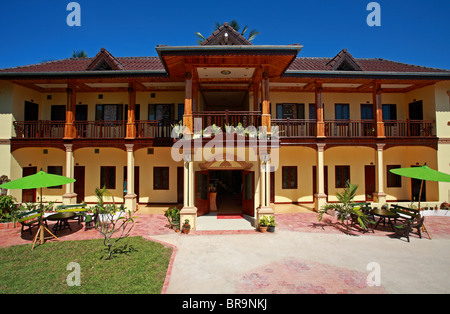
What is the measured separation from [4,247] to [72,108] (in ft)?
26.1

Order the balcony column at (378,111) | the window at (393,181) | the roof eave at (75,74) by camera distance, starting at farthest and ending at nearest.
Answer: the window at (393,181)
the balcony column at (378,111)
the roof eave at (75,74)

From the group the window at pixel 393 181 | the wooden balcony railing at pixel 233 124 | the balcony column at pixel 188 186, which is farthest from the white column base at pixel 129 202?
the window at pixel 393 181

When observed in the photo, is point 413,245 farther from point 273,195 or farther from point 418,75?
point 418,75

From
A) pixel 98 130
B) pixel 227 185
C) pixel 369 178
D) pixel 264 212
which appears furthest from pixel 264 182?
pixel 227 185

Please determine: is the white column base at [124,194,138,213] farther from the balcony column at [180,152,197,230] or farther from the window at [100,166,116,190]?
the balcony column at [180,152,197,230]

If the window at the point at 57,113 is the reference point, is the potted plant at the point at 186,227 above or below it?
below

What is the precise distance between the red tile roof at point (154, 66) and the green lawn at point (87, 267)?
32.6 ft

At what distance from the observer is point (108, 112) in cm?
1524

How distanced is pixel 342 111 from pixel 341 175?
4.27 metres

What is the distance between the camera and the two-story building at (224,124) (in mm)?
11383

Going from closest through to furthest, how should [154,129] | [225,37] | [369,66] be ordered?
[225,37]
[154,129]
[369,66]

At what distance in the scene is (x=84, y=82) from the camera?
13.1m

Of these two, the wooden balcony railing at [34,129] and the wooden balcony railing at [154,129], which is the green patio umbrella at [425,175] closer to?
the wooden balcony railing at [154,129]

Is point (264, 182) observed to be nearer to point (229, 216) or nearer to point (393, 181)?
point (229, 216)
